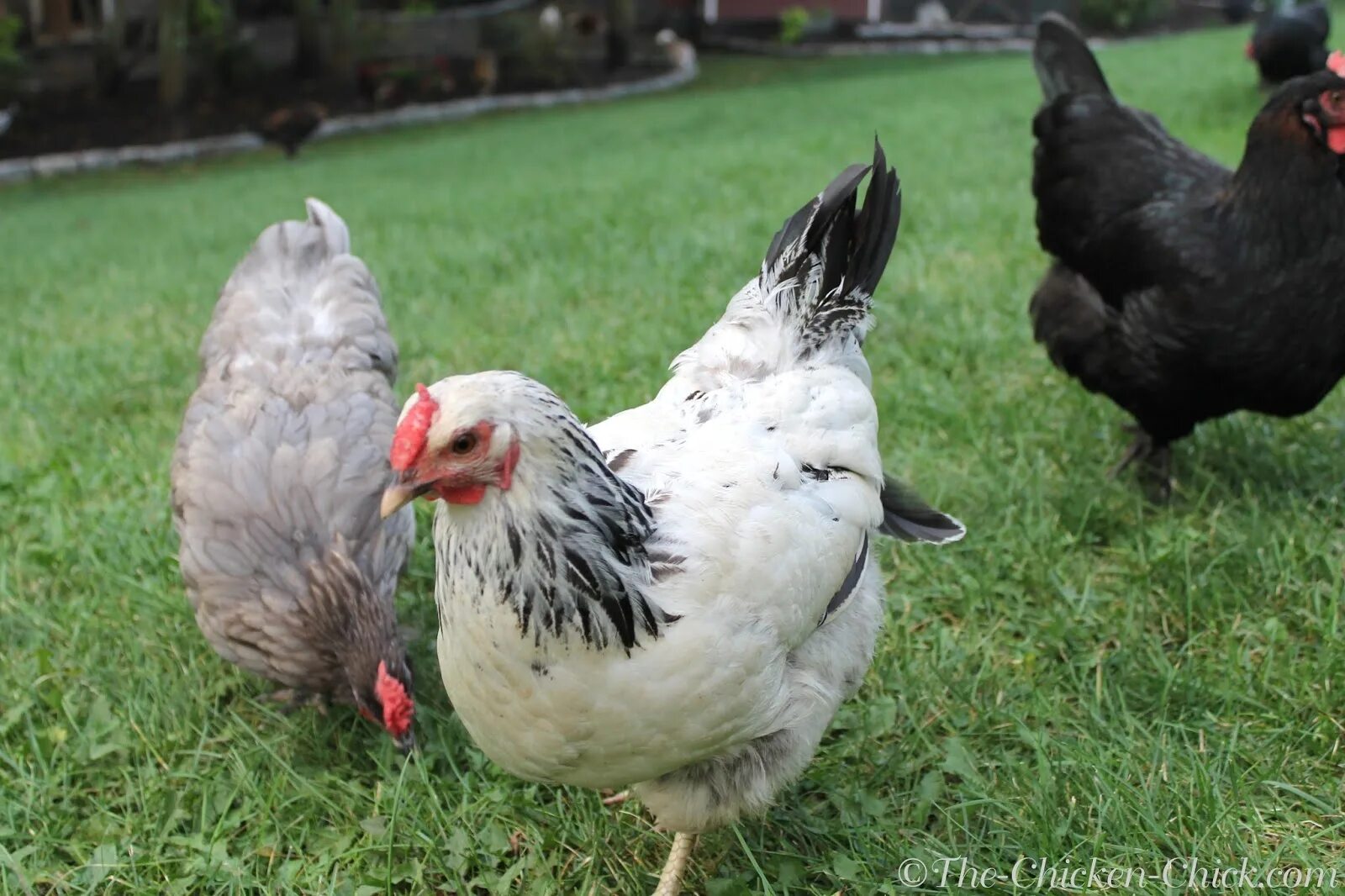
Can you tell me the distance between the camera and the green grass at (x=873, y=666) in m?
2.43

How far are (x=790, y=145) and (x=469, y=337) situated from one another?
20.5 feet

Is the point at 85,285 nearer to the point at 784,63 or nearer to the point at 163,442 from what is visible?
the point at 163,442

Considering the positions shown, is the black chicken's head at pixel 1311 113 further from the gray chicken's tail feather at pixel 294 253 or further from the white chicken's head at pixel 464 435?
the gray chicken's tail feather at pixel 294 253

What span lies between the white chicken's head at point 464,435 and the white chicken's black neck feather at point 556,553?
0.09ft

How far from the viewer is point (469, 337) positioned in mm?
5570

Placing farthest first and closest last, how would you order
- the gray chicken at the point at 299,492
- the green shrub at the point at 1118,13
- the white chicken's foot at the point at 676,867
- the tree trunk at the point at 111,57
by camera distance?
the green shrub at the point at 1118,13
the tree trunk at the point at 111,57
the gray chicken at the point at 299,492
the white chicken's foot at the point at 676,867

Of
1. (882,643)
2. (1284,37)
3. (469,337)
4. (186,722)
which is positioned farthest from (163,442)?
(1284,37)

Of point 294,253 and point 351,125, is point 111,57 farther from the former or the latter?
point 294,253

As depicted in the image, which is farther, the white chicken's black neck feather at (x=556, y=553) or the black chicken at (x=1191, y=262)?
the black chicken at (x=1191, y=262)

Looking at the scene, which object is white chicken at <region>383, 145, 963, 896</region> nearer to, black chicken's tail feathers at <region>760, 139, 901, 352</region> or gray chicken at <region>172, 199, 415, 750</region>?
black chicken's tail feathers at <region>760, 139, 901, 352</region>

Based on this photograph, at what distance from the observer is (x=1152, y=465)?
374 centimetres

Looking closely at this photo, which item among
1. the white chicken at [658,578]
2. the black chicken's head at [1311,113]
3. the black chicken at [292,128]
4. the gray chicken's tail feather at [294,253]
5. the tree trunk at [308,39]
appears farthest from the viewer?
the tree trunk at [308,39]

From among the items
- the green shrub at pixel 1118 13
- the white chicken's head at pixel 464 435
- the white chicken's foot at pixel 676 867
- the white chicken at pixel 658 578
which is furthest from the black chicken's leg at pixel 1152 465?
the green shrub at pixel 1118 13

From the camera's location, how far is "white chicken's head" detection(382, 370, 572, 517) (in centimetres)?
178
